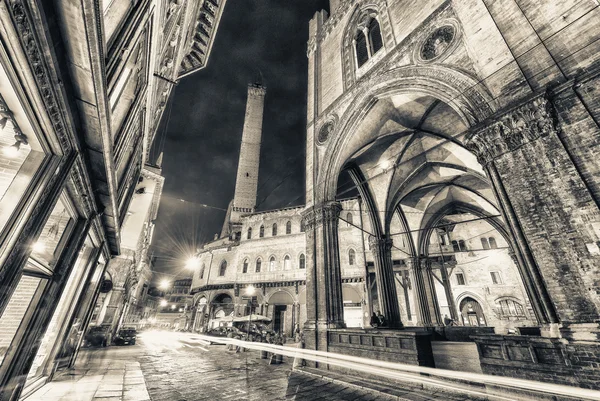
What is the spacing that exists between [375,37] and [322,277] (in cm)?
1178

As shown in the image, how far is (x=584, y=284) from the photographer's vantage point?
162 inches

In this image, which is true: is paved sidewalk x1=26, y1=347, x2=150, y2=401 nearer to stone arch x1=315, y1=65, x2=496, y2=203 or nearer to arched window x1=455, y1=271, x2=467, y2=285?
stone arch x1=315, y1=65, x2=496, y2=203

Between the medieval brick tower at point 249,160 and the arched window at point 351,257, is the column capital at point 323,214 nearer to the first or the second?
the arched window at point 351,257

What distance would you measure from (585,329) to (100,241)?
33.9ft

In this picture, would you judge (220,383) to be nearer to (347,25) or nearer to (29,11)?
(29,11)

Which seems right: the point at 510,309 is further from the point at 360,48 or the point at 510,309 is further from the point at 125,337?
the point at 125,337

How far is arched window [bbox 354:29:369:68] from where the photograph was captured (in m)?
12.1

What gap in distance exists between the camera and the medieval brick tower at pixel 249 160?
107ft

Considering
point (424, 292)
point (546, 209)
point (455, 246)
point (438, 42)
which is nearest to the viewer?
point (546, 209)

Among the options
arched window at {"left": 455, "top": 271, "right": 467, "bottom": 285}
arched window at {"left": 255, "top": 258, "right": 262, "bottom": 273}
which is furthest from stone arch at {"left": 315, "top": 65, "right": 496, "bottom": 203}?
arched window at {"left": 455, "top": 271, "right": 467, "bottom": 285}

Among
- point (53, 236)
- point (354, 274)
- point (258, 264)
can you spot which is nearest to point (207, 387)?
point (53, 236)

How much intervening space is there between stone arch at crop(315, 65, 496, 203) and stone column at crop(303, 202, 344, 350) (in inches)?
41.7

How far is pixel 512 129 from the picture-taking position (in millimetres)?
5402

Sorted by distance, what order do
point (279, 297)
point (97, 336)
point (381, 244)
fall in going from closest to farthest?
1. point (381, 244)
2. point (97, 336)
3. point (279, 297)
